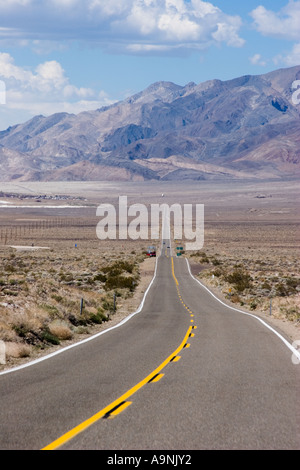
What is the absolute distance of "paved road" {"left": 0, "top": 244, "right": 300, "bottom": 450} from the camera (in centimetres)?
677

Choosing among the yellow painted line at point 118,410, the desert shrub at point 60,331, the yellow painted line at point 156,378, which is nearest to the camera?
the yellow painted line at point 118,410

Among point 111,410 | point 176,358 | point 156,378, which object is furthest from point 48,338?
point 111,410

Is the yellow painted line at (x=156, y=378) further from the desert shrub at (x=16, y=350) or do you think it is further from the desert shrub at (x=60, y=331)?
the desert shrub at (x=60, y=331)

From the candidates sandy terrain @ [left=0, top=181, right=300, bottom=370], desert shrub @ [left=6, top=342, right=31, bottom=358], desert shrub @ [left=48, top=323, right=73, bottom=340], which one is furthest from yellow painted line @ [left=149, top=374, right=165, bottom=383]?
desert shrub @ [left=48, top=323, right=73, bottom=340]

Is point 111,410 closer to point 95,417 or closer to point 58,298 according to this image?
point 95,417

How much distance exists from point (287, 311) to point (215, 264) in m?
38.6

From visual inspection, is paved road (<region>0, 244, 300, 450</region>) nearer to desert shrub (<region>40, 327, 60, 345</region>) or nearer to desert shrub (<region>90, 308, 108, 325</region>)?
desert shrub (<region>40, 327, 60, 345</region>)

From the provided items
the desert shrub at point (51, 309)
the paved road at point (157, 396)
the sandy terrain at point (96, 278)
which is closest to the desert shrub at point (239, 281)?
the sandy terrain at point (96, 278)

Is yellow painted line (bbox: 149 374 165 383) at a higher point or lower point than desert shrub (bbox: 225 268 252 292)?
higher

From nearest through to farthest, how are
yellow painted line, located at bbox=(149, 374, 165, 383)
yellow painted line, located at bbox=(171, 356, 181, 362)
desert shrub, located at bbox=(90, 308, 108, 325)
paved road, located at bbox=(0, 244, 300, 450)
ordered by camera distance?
paved road, located at bbox=(0, 244, 300, 450) → yellow painted line, located at bbox=(149, 374, 165, 383) → yellow painted line, located at bbox=(171, 356, 181, 362) → desert shrub, located at bbox=(90, 308, 108, 325)

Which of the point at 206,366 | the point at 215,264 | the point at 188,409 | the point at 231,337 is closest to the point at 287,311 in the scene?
the point at 231,337

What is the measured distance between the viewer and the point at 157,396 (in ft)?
28.9

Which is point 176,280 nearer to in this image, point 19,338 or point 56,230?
point 19,338

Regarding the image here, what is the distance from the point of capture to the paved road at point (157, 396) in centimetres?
677
